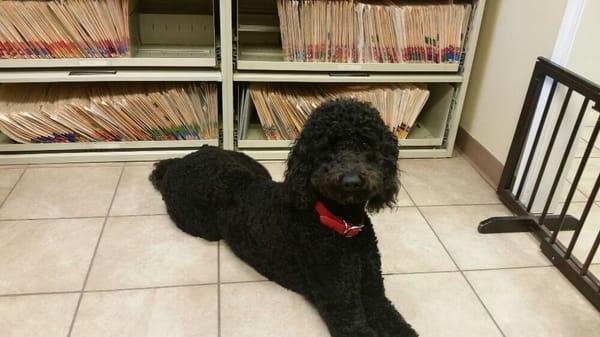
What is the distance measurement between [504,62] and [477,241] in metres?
0.86

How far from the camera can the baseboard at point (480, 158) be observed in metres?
2.32

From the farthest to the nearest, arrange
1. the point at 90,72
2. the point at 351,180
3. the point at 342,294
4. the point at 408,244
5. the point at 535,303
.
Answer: the point at 90,72
the point at 408,244
the point at 535,303
the point at 342,294
the point at 351,180

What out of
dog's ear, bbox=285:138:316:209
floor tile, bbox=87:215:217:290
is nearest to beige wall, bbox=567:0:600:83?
dog's ear, bbox=285:138:316:209

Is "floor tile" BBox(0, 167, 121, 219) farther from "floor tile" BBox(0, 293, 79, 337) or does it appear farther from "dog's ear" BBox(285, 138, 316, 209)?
"dog's ear" BBox(285, 138, 316, 209)

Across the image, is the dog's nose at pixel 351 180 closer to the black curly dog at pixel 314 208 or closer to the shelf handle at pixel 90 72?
the black curly dog at pixel 314 208

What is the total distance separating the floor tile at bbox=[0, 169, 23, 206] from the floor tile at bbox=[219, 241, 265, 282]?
1011 mm

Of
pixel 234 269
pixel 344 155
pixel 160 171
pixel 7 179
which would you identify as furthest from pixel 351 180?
pixel 7 179

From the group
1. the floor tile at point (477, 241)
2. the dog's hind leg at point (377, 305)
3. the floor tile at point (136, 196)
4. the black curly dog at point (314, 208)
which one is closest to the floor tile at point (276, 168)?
the black curly dog at point (314, 208)

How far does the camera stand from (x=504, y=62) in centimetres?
222

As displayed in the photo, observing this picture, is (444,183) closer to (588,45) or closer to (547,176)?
(547,176)

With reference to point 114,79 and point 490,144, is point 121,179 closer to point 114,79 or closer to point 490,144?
point 114,79

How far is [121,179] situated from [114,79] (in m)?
0.45

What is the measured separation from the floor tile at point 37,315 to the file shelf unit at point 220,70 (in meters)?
0.92

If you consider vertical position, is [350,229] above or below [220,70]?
below
